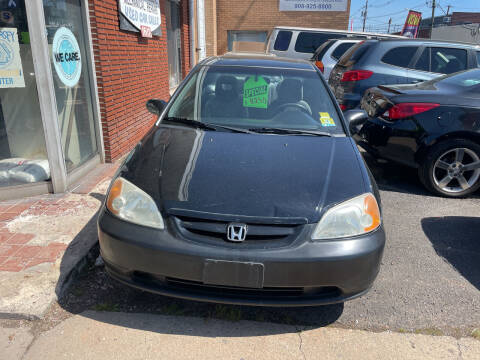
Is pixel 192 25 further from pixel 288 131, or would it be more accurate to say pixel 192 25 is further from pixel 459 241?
pixel 459 241

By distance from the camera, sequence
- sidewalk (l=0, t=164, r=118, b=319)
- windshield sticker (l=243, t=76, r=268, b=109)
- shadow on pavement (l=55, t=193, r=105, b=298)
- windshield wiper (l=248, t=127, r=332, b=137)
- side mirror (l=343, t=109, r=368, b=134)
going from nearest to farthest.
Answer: sidewalk (l=0, t=164, r=118, b=319) → shadow on pavement (l=55, t=193, r=105, b=298) → windshield wiper (l=248, t=127, r=332, b=137) → windshield sticker (l=243, t=76, r=268, b=109) → side mirror (l=343, t=109, r=368, b=134)

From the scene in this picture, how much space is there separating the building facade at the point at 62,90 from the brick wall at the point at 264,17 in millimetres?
13673

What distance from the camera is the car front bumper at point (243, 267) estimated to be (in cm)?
210

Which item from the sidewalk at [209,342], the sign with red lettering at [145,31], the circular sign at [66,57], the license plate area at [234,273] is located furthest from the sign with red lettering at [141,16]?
the license plate area at [234,273]

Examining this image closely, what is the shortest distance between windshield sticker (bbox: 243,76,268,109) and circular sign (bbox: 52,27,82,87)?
2154 millimetres

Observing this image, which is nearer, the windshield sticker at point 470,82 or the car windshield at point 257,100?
the car windshield at point 257,100

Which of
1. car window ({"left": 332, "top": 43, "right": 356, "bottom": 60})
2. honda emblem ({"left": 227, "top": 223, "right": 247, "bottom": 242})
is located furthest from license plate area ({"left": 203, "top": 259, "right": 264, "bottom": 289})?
car window ({"left": 332, "top": 43, "right": 356, "bottom": 60})

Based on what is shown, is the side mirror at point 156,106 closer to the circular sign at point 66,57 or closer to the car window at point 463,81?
the circular sign at point 66,57

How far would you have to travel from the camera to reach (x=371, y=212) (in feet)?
7.72

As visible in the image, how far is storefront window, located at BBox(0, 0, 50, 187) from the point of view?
3824mm

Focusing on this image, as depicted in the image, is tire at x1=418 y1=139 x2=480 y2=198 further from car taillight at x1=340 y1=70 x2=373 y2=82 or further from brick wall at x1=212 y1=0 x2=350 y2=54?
brick wall at x1=212 y1=0 x2=350 y2=54

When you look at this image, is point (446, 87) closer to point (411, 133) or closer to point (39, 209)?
point (411, 133)

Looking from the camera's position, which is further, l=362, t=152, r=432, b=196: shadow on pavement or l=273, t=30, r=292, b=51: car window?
l=273, t=30, r=292, b=51: car window

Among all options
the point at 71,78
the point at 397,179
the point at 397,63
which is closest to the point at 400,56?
the point at 397,63
